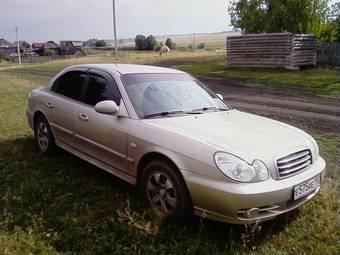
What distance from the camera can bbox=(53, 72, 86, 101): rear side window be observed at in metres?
5.23

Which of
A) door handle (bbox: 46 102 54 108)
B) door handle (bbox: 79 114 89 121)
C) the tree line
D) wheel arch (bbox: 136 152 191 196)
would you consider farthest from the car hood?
the tree line

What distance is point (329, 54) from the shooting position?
2039 cm

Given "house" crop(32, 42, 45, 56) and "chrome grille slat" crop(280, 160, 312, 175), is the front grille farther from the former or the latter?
"house" crop(32, 42, 45, 56)

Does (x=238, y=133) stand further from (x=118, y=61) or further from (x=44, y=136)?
(x=118, y=61)

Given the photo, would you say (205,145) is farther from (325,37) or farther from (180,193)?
(325,37)

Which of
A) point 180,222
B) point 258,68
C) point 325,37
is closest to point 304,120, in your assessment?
point 180,222

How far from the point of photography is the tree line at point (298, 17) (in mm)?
22141

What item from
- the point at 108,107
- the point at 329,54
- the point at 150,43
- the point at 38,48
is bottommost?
the point at 108,107

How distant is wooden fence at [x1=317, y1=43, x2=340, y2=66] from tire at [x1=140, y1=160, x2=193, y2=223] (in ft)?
61.4

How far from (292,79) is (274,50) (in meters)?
4.19

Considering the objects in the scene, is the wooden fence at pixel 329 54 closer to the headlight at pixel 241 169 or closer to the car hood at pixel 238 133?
the car hood at pixel 238 133

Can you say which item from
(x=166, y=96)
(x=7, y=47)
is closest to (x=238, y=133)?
(x=166, y=96)

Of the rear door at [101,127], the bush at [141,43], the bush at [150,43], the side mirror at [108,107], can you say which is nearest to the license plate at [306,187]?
the rear door at [101,127]

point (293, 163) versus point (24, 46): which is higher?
point (24, 46)
